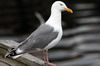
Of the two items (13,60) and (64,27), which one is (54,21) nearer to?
(13,60)

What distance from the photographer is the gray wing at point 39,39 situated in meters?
2.80

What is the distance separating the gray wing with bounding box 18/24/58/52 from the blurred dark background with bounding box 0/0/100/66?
399 centimetres

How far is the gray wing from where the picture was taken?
9.19ft

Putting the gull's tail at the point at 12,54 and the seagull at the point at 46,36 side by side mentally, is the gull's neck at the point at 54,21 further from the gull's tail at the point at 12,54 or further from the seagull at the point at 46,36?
the gull's tail at the point at 12,54

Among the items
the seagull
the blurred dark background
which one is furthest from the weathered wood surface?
the blurred dark background

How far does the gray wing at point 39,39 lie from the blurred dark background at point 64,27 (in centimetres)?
399

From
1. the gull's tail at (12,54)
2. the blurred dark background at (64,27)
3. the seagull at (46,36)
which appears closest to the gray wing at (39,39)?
the seagull at (46,36)

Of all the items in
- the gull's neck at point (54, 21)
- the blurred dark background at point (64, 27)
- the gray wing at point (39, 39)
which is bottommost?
the gray wing at point (39, 39)

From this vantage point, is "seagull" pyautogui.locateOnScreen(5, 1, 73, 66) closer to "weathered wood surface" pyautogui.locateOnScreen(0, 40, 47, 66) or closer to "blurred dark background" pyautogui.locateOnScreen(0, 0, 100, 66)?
"weathered wood surface" pyautogui.locateOnScreen(0, 40, 47, 66)

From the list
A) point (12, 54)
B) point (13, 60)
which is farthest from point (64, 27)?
point (12, 54)

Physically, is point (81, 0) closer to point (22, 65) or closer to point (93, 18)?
point (93, 18)

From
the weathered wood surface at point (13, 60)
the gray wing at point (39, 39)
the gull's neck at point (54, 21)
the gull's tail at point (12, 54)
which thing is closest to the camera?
the gull's tail at point (12, 54)

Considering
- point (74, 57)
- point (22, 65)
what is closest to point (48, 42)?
point (22, 65)

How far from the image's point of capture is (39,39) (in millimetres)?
2939
